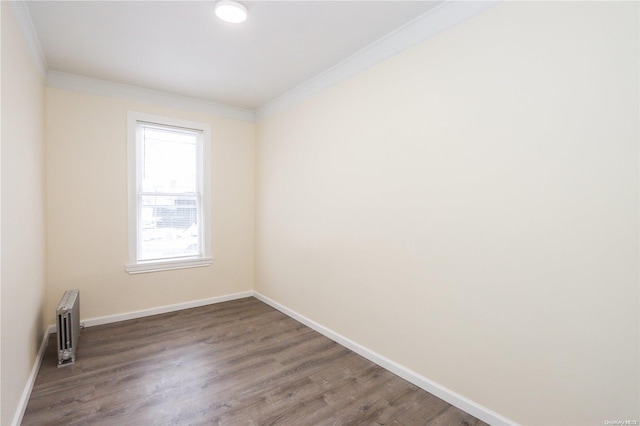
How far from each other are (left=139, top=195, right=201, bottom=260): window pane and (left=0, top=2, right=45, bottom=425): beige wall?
3.35 ft

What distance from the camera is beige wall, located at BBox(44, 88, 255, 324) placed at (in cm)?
303

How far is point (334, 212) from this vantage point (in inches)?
116

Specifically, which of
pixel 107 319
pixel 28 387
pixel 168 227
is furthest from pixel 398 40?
pixel 107 319

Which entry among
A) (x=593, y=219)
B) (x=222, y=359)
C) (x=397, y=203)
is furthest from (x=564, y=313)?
(x=222, y=359)

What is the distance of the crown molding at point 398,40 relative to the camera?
1913 mm

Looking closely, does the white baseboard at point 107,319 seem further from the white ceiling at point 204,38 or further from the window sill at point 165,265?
the white ceiling at point 204,38

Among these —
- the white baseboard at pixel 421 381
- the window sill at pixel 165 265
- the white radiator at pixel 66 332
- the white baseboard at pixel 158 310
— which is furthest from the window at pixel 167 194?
the white baseboard at pixel 421 381

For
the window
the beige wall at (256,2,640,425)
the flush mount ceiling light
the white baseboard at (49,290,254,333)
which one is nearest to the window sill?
the window

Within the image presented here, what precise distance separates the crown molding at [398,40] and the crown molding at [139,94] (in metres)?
1.11

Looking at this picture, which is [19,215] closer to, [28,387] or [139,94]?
[28,387]

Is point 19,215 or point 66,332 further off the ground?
point 19,215

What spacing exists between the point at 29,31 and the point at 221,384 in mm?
3048

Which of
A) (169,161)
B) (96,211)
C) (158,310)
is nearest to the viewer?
(96,211)

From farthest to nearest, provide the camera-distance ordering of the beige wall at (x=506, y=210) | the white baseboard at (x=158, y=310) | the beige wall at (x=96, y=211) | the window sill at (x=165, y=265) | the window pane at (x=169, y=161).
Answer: the window pane at (x=169, y=161)
the window sill at (x=165, y=265)
the white baseboard at (x=158, y=310)
the beige wall at (x=96, y=211)
the beige wall at (x=506, y=210)
